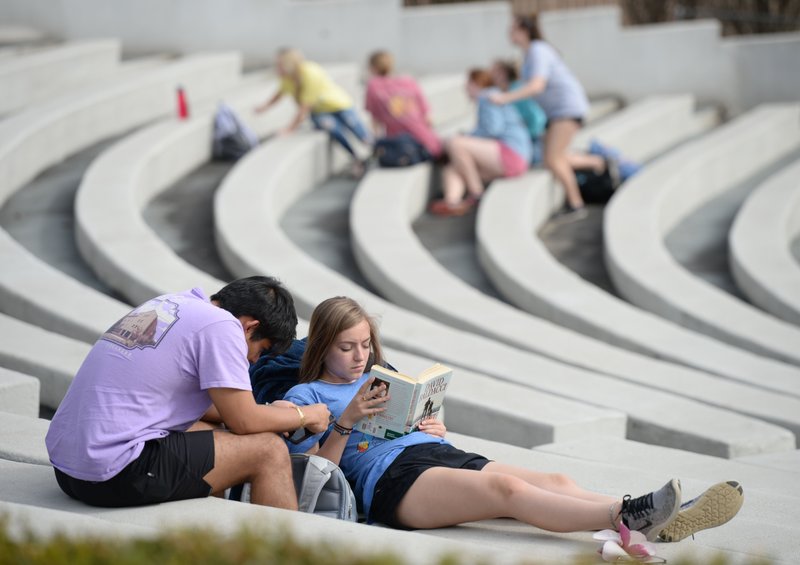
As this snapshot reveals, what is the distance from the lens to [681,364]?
7.59 metres

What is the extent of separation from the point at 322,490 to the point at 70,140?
850 centimetres

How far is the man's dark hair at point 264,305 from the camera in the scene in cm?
442

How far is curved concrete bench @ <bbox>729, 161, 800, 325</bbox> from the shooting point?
914 centimetres

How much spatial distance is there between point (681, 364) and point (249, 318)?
392 centimetres

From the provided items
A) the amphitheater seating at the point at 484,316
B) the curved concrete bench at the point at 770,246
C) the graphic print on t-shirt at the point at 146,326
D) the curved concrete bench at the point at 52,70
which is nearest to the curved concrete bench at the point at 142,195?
the amphitheater seating at the point at 484,316

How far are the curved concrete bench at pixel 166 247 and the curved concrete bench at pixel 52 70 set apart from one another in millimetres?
1658

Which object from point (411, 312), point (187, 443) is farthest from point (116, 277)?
point (187, 443)

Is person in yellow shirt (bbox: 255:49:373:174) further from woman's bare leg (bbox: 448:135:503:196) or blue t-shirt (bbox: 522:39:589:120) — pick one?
blue t-shirt (bbox: 522:39:589:120)

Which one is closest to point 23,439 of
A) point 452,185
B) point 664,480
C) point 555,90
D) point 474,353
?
point 664,480

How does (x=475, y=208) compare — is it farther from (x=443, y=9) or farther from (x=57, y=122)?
(x=443, y=9)

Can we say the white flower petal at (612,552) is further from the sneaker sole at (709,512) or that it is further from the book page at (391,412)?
the book page at (391,412)

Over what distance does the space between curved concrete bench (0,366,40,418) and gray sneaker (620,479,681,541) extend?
2.90 m

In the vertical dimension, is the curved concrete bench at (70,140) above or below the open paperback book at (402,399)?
below

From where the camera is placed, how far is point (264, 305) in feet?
14.5
